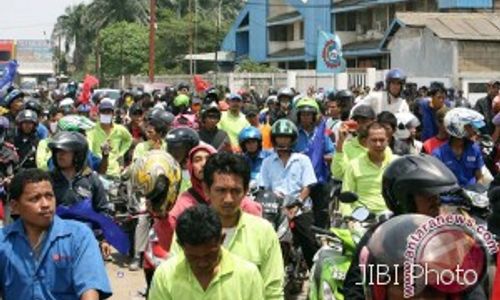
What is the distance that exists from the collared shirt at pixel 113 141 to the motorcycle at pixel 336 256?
585 cm

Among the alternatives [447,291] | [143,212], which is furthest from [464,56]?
[447,291]

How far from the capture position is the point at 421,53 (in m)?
33.6

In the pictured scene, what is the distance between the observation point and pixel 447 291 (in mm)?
2119

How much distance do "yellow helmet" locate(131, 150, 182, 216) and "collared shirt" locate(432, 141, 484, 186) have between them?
261 centimetres

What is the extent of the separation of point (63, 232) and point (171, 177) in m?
1.23

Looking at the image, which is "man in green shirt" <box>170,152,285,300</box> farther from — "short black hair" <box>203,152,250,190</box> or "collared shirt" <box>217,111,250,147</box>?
"collared shirt" <box>217,111,250,147</box>

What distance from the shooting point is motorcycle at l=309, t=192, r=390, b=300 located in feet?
15.7

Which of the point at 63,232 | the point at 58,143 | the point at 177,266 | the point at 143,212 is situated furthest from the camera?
the point at 58,143

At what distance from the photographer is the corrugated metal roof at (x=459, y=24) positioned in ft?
103

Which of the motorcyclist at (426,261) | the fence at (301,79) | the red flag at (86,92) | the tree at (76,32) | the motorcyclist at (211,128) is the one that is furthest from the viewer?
the tree at (76,32)

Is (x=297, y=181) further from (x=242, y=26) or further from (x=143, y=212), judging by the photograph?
(x=242, y=26)

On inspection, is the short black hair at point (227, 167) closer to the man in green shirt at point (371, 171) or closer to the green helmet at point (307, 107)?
the man in green shirt at point (371, 171)

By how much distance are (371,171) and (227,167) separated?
248 centimetres

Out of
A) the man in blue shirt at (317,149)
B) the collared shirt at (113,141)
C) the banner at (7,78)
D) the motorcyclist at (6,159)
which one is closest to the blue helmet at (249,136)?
the man in blue shirt at (317,149)
